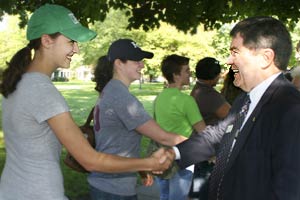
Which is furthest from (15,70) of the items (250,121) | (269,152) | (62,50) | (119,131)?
(269,152)

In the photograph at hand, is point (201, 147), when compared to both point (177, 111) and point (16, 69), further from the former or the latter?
point (177, 111)

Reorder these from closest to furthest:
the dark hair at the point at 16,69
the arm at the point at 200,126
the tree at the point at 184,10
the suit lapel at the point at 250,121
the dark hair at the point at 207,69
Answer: the suit lapel at the point at 250,121
the dark hair at the point at 16,69
the arm at the point at 200,126
the dark hair at the point at 207,69
the tree at the point at 184,10

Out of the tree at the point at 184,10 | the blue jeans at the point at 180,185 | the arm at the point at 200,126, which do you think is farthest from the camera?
the tree at the point at 184,10

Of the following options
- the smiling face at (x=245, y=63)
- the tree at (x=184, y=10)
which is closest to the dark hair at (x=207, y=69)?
the smiling face at (x=245, y=63)

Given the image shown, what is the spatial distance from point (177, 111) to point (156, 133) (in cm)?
145

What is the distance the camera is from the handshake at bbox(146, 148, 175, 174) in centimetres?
325

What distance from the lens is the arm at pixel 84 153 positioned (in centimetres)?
254

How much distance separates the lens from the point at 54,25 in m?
2.71

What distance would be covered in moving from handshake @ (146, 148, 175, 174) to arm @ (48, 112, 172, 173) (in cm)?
11

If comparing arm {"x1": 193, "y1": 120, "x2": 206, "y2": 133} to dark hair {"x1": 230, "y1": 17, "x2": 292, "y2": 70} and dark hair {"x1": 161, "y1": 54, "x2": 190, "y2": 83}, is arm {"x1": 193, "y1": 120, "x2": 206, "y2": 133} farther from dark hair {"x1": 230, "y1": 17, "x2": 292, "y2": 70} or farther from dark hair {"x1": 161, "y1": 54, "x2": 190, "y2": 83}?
dark hair {"x1": 230, "y1": 17, "x2": 292, "y2": 70}

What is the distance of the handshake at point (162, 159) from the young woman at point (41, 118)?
1.39ft

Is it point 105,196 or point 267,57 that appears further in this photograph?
point 105,196

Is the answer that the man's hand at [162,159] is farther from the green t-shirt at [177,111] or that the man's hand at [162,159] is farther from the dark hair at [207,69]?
the dark hair at [207,69]

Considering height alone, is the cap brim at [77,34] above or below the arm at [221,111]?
above
